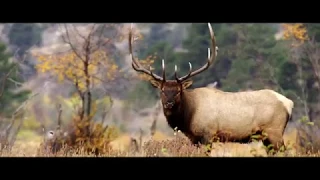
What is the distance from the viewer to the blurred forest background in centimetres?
1116

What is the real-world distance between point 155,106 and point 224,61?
49.5 inches

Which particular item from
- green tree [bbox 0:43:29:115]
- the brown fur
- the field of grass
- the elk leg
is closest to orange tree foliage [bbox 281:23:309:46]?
the field of grass

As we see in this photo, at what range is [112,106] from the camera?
1155 centimetres

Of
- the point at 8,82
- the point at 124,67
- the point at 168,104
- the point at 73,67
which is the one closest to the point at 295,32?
the point at 124,67

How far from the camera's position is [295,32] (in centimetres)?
1138

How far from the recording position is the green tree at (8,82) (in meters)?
11.1

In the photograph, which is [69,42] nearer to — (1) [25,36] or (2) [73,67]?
(2) [73,67]

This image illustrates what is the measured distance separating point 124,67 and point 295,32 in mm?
2580

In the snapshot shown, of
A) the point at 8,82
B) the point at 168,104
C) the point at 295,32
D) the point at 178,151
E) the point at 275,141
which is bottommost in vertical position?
the point at 178,151

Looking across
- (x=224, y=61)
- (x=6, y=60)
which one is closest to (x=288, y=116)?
(x=224, y=61)
